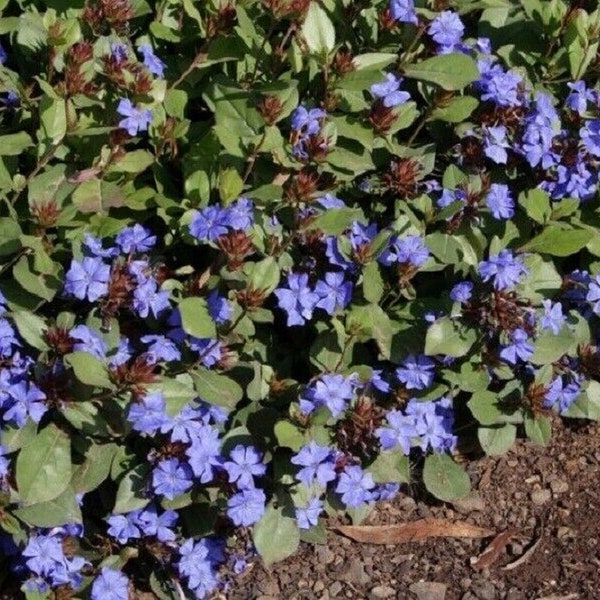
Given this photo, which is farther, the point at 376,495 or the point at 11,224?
the point at 376,495

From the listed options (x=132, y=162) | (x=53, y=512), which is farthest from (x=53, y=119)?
(x=53, y=512)

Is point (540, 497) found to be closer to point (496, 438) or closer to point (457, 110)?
point (496, 438)

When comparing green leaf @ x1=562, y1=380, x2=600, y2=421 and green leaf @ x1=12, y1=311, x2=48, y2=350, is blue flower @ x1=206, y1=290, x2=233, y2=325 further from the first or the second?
green leaf @ x1=562, y1=380, x2=600, y2=421

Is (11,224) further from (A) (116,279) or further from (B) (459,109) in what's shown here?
(B) (459,109)

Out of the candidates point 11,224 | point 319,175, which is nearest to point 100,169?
point 11,224

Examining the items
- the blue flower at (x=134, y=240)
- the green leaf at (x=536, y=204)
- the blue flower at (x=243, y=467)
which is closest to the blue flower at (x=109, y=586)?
the blue flower at (x=243, y=467)

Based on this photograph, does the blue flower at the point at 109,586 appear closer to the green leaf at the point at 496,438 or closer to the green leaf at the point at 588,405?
the green leaf at the point at 496,438
